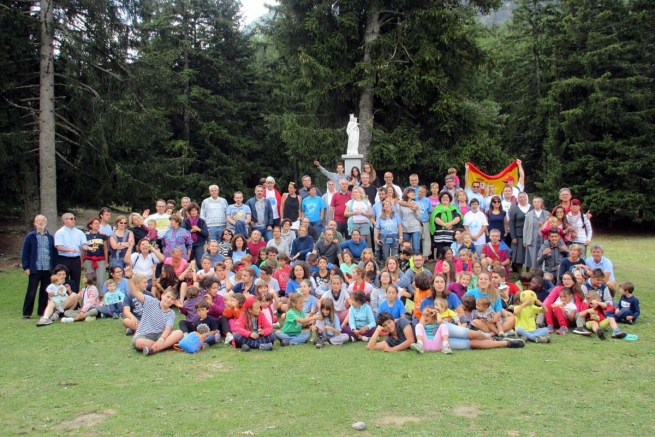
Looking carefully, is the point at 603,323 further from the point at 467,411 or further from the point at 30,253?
the point at 30,253

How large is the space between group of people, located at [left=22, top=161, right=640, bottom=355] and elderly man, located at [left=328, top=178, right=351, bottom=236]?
2 cm

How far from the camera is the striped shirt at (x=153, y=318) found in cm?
727

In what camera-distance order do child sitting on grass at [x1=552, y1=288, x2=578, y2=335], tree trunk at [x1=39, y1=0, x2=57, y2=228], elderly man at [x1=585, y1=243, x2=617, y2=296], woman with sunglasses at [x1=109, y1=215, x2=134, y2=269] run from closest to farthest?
child sitting on grass at [x1=552, y1=288, x2=578, y2=335] → elderly man at [x1=585, y1=243, x2=617, y2=296] → woman with sunglasses at [x1=109, y1=215, x2=134, y2=269] → tree trunk at [x1=39, y1=0, x2=57, y2=228]

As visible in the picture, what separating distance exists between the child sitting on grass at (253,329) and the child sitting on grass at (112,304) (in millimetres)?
2707

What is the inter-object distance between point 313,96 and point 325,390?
51.8ft

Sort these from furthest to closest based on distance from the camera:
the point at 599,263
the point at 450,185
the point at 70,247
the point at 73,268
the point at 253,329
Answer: the point at 450,185
the point at 73,268
the point at 70,247
the point at 599,263
the point at 253,329

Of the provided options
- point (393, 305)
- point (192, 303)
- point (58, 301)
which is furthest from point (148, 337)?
point (393, 305)

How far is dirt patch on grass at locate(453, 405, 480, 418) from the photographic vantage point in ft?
15.8

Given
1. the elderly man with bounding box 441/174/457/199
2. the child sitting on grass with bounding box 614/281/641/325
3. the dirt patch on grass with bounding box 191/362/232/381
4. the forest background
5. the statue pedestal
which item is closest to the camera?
the dirt patch on grass with bounding box 191/362/232/381

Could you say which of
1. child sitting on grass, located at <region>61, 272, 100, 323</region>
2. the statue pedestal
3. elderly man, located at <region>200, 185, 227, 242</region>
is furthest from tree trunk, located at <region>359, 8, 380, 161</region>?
child sitting on grass, located at <region>61, 272, 100, 323</region>

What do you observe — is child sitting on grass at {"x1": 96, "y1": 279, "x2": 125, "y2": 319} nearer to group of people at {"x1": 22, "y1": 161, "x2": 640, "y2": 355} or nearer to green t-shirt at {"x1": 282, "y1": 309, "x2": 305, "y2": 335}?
group of people at {"x1": 22, "y1": 161, "x2": 640, "y2": 355}

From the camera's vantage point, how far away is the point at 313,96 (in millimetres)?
20156

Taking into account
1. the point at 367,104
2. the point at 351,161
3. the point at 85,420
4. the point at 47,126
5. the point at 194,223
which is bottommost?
the point at 85,420

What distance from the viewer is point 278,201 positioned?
1229 centimetres
